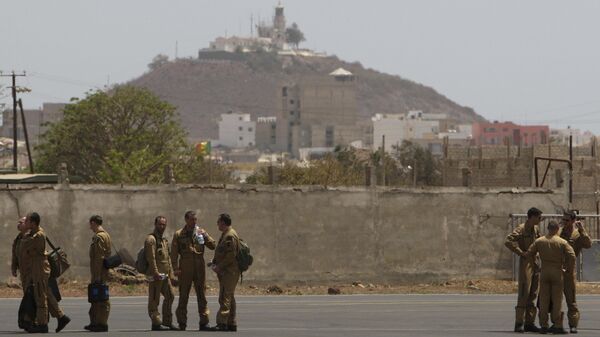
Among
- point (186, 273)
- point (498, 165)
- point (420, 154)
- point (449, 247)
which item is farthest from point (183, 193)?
point (420, 154)

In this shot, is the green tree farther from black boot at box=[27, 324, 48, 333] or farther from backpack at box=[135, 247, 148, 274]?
black boot at box=[27, 324, 48, 333]

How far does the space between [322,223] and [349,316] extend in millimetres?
9693

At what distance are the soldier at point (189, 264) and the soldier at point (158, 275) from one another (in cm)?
14

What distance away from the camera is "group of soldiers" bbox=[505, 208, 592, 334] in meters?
21.1

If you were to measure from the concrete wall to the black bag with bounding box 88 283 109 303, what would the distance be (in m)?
12.4

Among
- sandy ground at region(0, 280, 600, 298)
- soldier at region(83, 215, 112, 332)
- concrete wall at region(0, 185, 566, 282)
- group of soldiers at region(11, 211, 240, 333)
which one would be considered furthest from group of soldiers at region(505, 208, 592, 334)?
concrete wall at region(0, 185, 566, 282)

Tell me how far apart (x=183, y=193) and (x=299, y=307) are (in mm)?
7245

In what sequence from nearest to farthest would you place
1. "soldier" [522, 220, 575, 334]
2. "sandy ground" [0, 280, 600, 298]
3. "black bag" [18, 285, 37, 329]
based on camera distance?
1. "black bag" [18, 285, 37, 329]
2. "soldier" [522, 220, 575, 334]
3. "sandy ground" [0, 280, 600, 298]

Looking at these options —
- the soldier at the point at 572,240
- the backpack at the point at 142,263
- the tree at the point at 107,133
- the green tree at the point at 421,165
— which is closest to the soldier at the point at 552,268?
the soldier at the point at 572,240

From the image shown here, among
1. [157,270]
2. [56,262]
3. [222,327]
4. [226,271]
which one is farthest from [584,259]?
[56,262]

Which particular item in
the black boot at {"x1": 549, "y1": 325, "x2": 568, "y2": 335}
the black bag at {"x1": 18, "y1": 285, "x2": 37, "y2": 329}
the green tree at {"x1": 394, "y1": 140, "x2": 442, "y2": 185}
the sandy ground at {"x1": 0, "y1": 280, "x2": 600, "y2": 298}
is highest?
the green tree at {"x1": 394, "y1": 140, "x2": 442, "y2": 185}

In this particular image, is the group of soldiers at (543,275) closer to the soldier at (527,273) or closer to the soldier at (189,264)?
the soldier at (527,273)

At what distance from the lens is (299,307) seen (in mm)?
27094

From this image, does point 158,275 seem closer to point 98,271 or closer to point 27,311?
point 98,271
